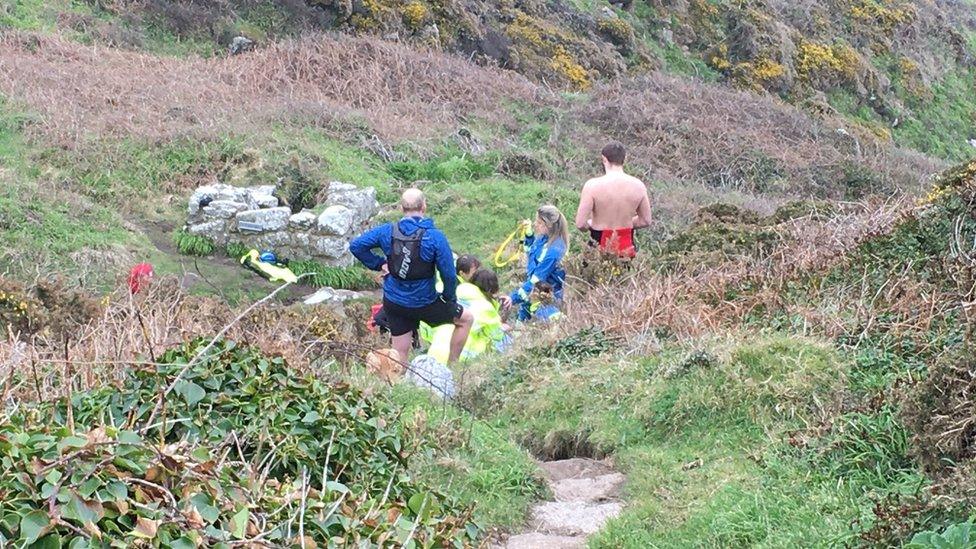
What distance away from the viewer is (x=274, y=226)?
1378cm

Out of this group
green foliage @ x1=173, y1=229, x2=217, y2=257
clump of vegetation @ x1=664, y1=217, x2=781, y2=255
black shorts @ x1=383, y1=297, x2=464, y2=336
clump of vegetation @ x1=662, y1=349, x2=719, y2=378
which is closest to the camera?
clump of vegetation @ x1=662, y1=349, x2=719, y2=378

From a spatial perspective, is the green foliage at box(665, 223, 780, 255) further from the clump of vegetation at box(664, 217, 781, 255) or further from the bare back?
the bare back

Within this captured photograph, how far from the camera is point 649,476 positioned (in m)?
5.46

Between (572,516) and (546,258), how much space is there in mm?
4387

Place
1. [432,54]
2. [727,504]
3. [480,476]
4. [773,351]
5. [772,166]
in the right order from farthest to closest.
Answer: [432,54] < [772,166] < [773,351] < [480,476] < [727,504]

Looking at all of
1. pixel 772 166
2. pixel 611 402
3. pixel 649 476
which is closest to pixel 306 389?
pixel 649 476

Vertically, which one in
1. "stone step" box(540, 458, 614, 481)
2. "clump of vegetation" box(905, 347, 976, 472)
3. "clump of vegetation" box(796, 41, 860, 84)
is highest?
"clump of vegetation" box(905, 347, 976, 472)

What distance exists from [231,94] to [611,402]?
42.7 feet

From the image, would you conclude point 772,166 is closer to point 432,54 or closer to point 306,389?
point 432,54

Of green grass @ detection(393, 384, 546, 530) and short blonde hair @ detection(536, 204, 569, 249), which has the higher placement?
green grass @ detection(393, 384, 546, 530)

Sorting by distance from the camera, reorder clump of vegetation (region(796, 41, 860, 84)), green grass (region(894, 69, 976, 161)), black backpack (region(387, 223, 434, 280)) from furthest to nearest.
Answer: green grass (region(894, 69, 976, 161)) < clump of vegetation (region(796, 41, 860, 84)) < black backpack (region(387, 223, 434, 280))

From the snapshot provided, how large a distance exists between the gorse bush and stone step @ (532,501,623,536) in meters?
0.88

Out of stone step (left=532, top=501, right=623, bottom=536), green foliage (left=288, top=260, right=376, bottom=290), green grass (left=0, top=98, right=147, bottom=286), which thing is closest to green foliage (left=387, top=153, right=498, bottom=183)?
green foliage (left=288, top=260, right=376, bottom=290)

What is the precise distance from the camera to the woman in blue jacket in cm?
935
